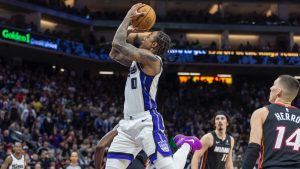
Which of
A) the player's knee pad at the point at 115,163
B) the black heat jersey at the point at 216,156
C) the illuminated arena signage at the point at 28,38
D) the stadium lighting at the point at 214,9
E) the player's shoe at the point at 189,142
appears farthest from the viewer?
the stadium lighting at the point at 214,9

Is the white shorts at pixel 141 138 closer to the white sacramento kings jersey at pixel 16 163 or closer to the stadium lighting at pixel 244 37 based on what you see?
the white sacramento kings jersey at pixel 16 163

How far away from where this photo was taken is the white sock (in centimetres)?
680

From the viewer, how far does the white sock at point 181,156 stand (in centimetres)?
680

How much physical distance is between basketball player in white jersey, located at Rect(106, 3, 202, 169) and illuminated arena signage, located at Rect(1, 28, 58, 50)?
2281 centimetres

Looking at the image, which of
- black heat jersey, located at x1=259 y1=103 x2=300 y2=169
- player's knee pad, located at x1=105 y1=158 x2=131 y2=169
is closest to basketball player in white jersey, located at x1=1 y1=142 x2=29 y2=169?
player's knee pad, located at x1=105 y1=158 x2=131 y2=169

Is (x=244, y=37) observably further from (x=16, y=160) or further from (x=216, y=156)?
(x=216, y=156)

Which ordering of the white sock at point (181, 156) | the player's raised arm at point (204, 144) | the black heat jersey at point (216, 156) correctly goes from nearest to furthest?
the white sock at point (181, 156), the player's raised arm at point (204, 144), the black heat jersey at point (216, 156)

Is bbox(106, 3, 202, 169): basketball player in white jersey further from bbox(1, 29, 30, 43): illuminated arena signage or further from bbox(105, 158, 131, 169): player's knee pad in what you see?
bbox(1, 29, 30, 43): illuminated arena signage

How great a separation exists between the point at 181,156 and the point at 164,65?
2004 cm

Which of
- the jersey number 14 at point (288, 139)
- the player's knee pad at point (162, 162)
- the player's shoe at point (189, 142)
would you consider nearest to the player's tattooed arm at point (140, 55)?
the player's knee pad at point (162, 162)

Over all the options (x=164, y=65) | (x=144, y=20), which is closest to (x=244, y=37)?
(x=164, y=65)

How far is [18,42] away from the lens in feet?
95.9

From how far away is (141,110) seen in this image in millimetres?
6613

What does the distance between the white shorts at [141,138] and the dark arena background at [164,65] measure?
51.1 feet
